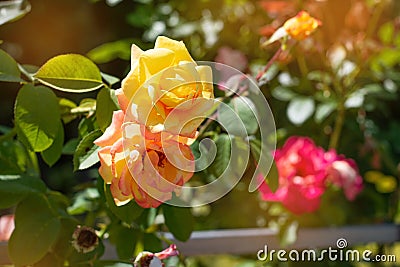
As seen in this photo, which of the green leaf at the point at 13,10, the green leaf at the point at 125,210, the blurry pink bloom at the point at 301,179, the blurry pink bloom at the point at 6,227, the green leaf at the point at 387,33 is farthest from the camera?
the green leaf at the point at 387,33

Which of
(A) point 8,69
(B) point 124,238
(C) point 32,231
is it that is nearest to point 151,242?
(B) point 124,238

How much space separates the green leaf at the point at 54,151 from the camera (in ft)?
2.13

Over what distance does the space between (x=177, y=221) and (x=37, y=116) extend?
0.62 feet

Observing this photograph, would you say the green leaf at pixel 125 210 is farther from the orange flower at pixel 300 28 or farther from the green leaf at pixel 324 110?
the green leaf at pixel 324 110

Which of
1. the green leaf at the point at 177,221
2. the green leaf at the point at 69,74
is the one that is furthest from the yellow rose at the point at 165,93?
the green leaf at the point at 177,221

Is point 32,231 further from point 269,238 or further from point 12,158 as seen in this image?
point 269,238

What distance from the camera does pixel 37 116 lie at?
2.02 feet

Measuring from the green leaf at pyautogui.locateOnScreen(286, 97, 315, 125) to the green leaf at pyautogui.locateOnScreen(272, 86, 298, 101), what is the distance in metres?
0.01

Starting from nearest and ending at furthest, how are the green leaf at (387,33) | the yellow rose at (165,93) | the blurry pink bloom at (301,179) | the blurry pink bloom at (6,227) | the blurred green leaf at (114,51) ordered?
1. the yellow rose at (165,93)
2. the blurry pink bloom at (6,227)
3. the blurry pink bloom at (301,179)
4. the blurred green leaf at (114,51)
5. the green leaf at (387,33)

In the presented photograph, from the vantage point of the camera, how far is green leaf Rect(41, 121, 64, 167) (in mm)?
648

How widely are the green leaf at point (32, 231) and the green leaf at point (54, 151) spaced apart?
4 centimetres

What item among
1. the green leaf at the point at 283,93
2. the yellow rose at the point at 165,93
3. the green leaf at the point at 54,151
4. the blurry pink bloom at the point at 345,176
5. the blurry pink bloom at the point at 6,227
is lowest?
the blurry pink bloom at the point at 345,176

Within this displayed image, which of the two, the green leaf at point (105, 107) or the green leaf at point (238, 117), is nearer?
the green leaf at point (105, 107)

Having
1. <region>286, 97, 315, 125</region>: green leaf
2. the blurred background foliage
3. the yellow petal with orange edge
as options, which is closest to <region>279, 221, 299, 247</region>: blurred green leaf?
the blurred background foliage
